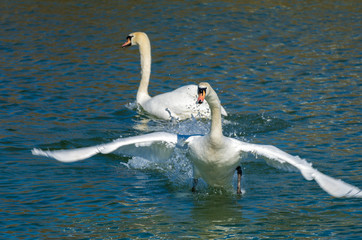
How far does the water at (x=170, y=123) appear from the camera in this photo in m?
7.71

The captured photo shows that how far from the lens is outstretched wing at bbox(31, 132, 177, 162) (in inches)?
281

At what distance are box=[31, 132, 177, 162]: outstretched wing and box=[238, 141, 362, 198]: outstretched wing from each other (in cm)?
Result: 90

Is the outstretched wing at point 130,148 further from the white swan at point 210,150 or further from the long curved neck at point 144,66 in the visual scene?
the long curved neck at point 144,66

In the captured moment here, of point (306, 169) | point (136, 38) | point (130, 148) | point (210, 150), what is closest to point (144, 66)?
point (136, 38)

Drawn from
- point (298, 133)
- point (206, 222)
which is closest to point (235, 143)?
point (206, 222)

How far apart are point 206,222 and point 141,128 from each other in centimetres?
400

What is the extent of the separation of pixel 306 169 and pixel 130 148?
2213mm

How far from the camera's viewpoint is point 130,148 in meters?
8.19

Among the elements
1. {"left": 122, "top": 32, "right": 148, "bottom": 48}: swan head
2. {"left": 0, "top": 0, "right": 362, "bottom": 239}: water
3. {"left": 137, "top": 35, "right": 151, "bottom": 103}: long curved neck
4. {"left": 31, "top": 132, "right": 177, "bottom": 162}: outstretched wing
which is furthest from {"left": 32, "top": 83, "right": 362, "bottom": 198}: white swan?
{"left": 122, "top": 32, "right": 148, "bottom": 48}: swan head

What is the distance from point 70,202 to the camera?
8.21 metres

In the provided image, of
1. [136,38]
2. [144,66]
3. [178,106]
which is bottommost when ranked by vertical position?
[178,106]

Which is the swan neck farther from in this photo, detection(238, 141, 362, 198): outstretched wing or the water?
the water

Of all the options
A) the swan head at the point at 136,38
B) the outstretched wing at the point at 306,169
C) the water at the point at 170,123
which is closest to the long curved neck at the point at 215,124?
the outstretched wing at the point at 306,169

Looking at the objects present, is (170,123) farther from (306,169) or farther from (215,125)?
(306,169)
